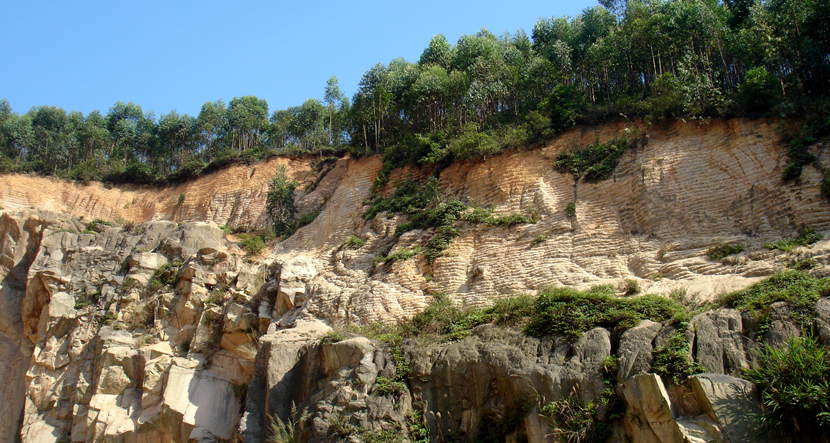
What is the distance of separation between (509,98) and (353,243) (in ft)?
31.8

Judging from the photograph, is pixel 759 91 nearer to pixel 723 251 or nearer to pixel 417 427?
pixel 723 251

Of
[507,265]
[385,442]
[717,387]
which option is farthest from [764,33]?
[385,442]

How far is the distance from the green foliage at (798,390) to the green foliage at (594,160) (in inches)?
416

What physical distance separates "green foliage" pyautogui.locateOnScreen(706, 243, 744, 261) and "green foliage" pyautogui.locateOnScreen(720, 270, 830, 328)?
8.86 ft

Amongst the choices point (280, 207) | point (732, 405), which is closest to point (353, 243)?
point (280, 207)

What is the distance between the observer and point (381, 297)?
18.1 meters

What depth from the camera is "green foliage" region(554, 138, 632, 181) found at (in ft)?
64.2

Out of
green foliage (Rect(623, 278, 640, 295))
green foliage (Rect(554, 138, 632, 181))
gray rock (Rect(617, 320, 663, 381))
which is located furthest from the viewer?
green foliage (Rect(554, 138, 632, 181))

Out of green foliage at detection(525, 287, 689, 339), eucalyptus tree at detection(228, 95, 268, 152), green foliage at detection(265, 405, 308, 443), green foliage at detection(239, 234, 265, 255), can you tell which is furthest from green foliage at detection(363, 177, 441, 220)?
eucalyptus tree at detection(228, 95, 268, 152)

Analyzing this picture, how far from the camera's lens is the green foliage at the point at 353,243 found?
70.4 ft

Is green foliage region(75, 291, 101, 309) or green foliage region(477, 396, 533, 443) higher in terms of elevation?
green foliage region(75, 291, 101, 309)

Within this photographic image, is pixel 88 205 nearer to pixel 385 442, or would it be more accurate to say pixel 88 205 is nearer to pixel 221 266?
pixel 221 266

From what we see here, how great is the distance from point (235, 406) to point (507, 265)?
9.02m

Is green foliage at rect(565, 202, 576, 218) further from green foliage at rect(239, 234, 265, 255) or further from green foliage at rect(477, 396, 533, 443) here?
green foliage at rect(239, 234, 265, 255)
